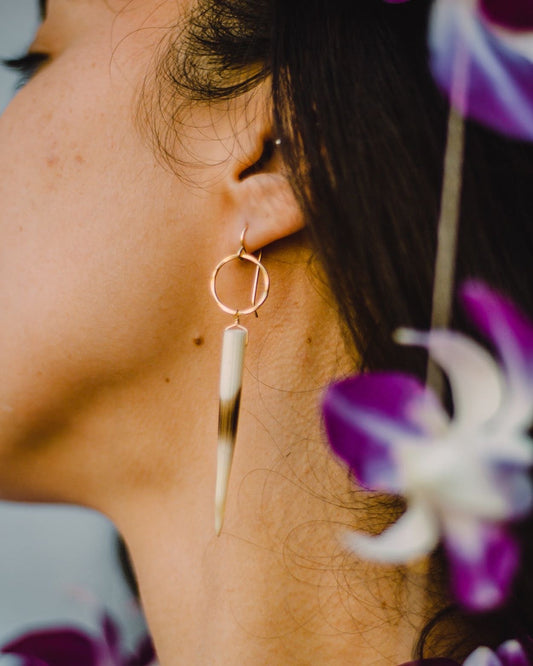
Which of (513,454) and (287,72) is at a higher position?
(287,72)

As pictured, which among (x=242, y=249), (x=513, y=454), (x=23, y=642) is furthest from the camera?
(x=23, y=642)

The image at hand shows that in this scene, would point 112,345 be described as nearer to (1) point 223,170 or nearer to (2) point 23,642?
(1) point 223,170

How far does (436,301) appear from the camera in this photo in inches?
22.5

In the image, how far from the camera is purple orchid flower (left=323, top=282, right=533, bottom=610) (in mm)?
521

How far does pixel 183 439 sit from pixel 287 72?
0.36 m

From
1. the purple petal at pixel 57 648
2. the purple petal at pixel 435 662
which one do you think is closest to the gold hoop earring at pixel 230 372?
the purple petal at pixel 435 662

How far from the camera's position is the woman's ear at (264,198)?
63cm

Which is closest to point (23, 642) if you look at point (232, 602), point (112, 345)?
point (232, 602)

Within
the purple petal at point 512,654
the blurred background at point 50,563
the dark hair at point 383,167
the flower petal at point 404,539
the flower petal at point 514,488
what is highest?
the dark hair at point 383,167

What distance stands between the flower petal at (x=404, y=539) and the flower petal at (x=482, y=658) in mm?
104

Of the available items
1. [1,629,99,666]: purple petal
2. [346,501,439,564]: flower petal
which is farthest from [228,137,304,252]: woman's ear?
[1,629,99,666]: purple petal

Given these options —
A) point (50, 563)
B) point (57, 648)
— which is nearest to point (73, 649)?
point (57, 648)

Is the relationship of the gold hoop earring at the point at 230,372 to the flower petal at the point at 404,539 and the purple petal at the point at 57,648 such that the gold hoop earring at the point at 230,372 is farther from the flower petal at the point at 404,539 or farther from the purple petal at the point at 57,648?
the purple petal at the point at 57,648

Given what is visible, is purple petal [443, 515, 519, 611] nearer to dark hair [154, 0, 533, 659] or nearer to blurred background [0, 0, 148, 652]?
dark hair [154, 0, 533, 659]
